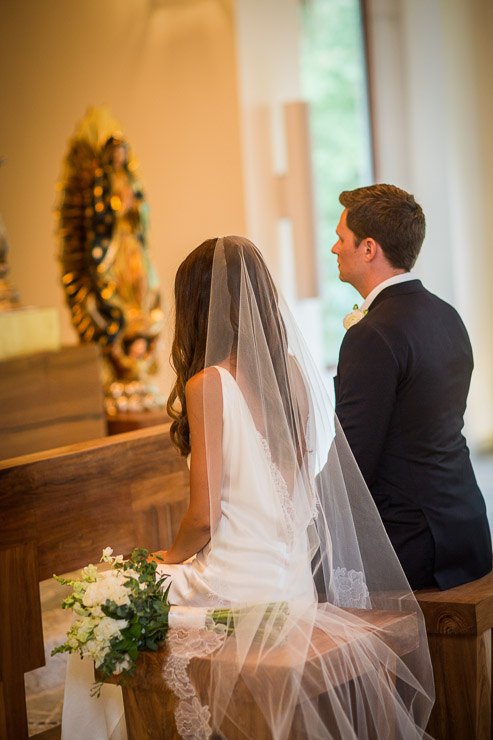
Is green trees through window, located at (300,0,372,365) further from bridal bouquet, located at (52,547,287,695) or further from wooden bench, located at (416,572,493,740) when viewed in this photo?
bridal bouquet, located at (52,547,287,695)

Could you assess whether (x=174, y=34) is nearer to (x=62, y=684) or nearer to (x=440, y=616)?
(x=62, y=684)

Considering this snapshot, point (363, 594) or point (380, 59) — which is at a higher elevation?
point (380, 59)

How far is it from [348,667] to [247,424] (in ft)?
1.93

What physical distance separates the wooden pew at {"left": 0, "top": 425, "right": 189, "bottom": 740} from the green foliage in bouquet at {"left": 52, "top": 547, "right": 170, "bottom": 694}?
51cm

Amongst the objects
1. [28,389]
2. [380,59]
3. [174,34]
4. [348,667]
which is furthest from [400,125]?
[348,667]

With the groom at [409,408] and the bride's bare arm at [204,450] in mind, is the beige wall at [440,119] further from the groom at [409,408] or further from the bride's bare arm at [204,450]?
the bride's bare arm at [204,450]

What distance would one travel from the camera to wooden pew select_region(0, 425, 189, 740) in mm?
2521

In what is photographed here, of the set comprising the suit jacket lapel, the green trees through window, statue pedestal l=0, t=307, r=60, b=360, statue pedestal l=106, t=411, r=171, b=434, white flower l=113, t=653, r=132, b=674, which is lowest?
white flower l=113, t=653, r=132, b=674

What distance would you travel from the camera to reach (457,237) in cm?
709

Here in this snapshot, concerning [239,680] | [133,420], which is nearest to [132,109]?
[133,420]

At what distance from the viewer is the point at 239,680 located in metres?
1.92

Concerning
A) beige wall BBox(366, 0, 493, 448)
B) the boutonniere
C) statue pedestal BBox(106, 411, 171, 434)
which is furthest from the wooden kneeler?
beige wall BBox(366, 0, 493, 448)

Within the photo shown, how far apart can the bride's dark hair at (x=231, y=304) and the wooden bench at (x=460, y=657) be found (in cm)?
62

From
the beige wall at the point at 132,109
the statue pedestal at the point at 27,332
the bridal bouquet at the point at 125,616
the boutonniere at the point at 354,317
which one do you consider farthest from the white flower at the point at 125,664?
the beige wall at the point at 132,109
